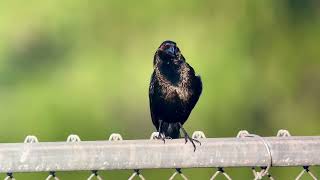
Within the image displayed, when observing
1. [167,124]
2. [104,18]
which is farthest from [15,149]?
[104,18]

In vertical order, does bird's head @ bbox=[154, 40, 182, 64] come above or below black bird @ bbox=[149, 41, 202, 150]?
above

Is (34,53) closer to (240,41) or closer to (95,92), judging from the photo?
(95,92)

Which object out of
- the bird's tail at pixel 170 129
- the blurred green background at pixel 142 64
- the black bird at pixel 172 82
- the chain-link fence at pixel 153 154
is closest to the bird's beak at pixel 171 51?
the black bird at pixel 172 82

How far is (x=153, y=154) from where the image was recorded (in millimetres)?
928

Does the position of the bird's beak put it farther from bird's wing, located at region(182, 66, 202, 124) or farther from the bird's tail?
the bird's tail

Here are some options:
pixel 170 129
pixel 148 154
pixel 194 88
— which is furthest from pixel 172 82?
pixel 148 154

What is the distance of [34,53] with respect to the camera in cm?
426

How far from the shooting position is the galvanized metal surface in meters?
0.92

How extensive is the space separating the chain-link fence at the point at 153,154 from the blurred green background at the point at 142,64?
2509 mm

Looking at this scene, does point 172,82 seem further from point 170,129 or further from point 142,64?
point 142,64

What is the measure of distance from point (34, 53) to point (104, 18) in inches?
19.2

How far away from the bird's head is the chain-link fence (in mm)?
658

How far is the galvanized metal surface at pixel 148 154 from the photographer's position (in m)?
0.92

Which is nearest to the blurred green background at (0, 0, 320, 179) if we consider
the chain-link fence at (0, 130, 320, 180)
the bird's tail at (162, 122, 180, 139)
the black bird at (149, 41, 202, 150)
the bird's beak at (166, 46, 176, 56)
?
the bird's tail at (162, 122, 180, 139)
